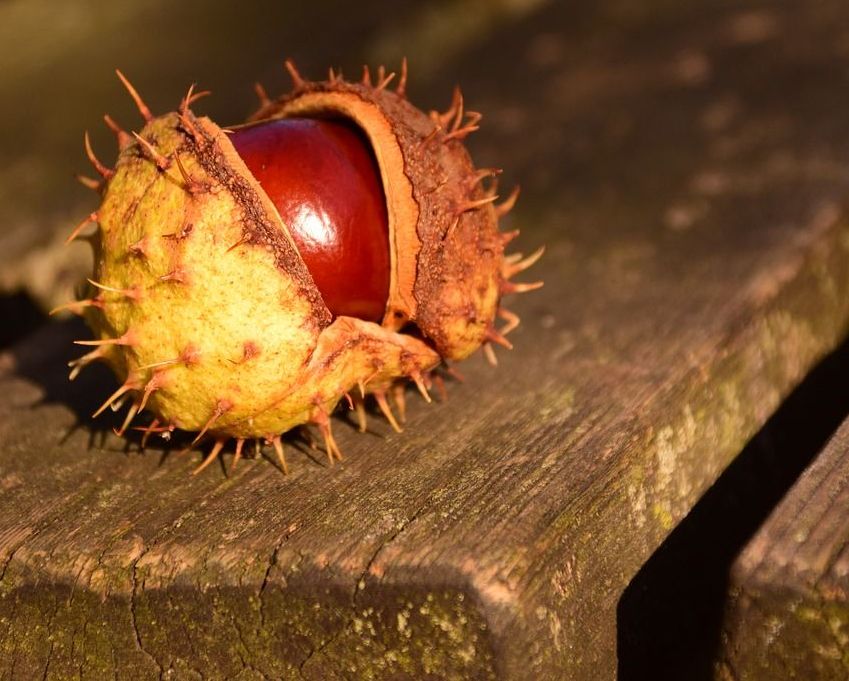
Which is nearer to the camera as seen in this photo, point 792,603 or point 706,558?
Result: point 792,603

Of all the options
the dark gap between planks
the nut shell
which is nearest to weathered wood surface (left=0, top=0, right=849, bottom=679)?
the dark gap between planks

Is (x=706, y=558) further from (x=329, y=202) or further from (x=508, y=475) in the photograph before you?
(x=329, y=202)

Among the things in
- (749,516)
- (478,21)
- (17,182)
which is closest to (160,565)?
(749,516)

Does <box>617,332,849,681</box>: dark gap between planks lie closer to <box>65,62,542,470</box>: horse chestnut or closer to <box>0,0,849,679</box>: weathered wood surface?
<box>0,0,849,679</box>: weathered wood surface

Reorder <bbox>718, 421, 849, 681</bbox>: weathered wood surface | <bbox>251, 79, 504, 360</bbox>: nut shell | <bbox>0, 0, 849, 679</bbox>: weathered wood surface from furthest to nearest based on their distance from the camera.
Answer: <bbox>251, 79, 504, 360</bbox>: nut shell, <bbox>0, 0, 849, 679</bbox>: weathered wood surface, <bbox>718, 421, 849, 681</bbox>: weathered wood surface

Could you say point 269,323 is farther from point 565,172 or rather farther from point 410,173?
point 565,172

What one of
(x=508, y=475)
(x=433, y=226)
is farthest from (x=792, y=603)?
(x=433, y=226)
